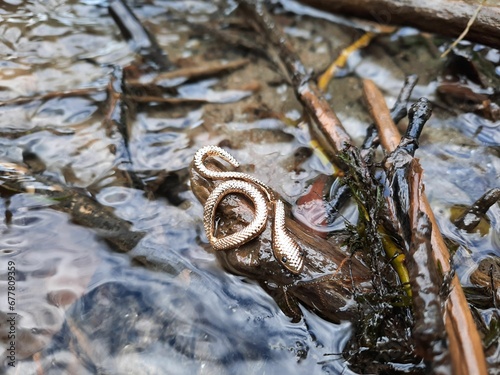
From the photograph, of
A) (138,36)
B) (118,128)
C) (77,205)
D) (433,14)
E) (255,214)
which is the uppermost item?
(433,14)

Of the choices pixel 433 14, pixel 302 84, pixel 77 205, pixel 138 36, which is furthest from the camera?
pixel 138 36

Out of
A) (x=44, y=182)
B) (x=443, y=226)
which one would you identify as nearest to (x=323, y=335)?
(x=443, y=226)

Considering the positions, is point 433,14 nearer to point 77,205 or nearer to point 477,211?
point 477,211

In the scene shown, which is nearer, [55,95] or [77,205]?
[77,205]

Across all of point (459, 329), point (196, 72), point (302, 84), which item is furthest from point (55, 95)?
point (459, 329)

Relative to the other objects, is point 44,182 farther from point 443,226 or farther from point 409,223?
point 443,226

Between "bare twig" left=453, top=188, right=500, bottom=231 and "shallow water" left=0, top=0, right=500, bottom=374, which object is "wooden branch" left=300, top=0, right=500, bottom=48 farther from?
"bare twig" left=453, top=188, right=500, bottom=231
